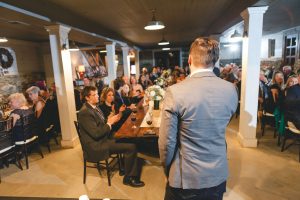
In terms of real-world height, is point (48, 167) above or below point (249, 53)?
below

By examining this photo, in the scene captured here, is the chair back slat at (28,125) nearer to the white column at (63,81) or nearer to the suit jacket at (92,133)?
the white column at (63,81)

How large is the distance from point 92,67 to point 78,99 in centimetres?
602

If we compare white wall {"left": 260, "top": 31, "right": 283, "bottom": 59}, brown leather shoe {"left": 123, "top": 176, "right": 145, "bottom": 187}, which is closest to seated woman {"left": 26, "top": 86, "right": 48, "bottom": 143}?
brown leather shoe {"left": 123, "top": 176, "right": 145, "bottom": 187}

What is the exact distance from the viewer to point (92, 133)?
101 inches

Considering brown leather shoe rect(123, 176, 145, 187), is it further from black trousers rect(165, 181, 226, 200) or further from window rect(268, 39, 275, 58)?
window rect(268, 39, 275, 58)

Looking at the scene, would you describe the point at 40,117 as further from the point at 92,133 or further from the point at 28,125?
the point at 92,133

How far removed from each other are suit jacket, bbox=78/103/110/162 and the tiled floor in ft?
1.59

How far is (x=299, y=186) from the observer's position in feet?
8.69

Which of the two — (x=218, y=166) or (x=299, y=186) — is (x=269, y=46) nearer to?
(x=299, y=186)

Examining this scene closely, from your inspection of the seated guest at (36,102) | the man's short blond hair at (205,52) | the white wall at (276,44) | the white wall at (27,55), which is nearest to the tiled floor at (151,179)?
the seated guest at (36,102)

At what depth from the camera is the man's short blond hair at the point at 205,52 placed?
3.85 ft

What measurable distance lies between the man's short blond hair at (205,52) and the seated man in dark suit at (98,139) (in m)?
1.70

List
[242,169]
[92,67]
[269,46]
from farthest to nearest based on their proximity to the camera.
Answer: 1. [92,67]
2. [269,46]
3. [242,169]

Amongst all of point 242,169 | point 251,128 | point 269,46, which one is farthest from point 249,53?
point 269,46
